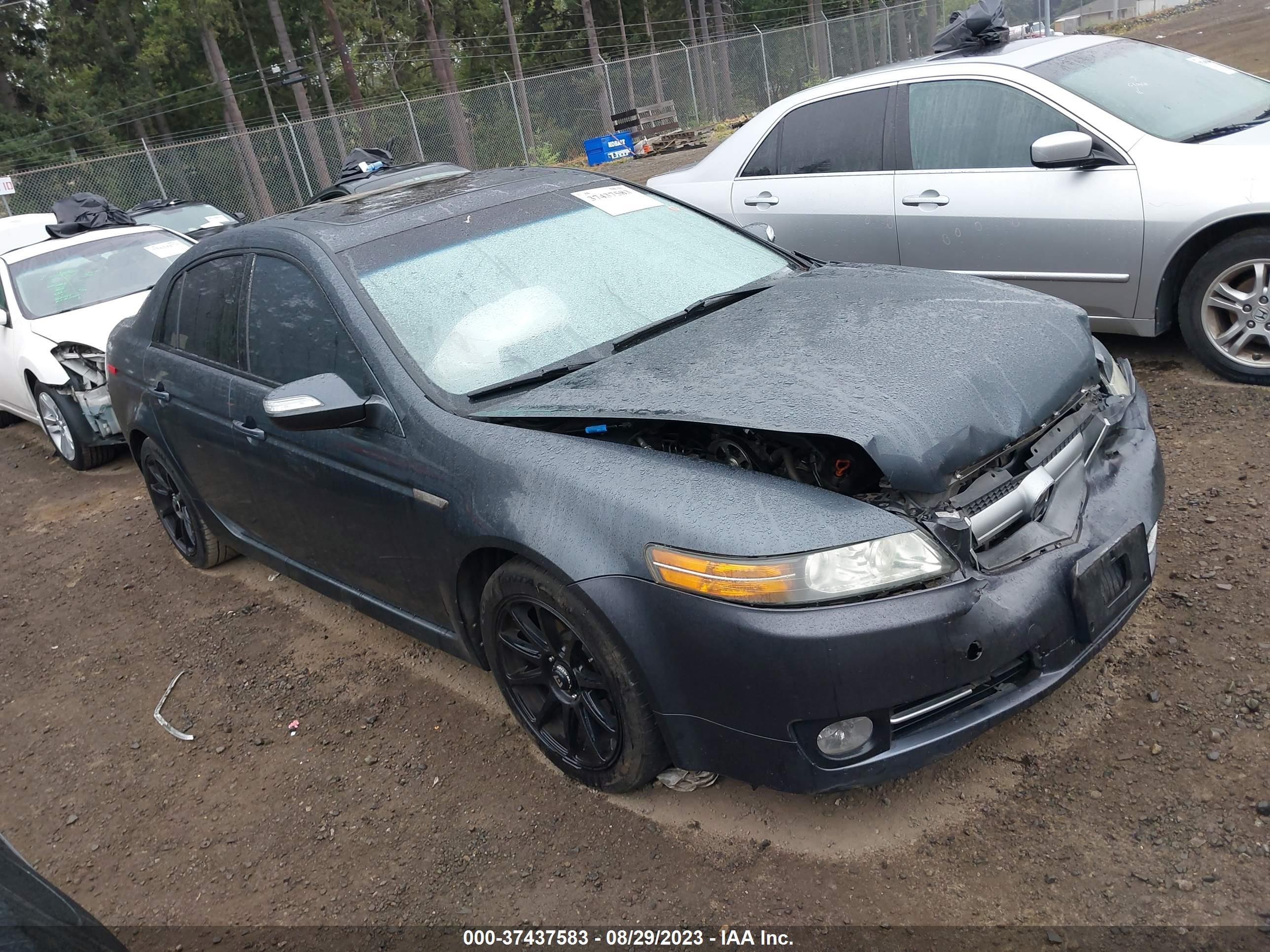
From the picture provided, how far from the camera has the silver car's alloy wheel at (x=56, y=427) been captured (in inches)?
269

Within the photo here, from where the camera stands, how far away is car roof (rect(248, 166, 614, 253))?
3.46 metres

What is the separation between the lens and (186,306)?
4160 mm

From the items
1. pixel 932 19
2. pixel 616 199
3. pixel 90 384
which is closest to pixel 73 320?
pixel 90 384

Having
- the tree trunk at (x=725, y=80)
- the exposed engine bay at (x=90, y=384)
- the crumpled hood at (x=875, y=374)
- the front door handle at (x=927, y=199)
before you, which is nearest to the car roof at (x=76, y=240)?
the exposed engine bay at (x=90, y=384)

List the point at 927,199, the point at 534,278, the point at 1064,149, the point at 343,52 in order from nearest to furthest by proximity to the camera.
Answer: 1. the point at 534,278
2. the point at 1064,149
3. the point at 927,199
4. the point at 343,52

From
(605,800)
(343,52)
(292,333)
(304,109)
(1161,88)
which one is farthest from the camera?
(343,52)

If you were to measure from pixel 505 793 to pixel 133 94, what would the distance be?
154ft

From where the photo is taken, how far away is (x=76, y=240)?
8094mm

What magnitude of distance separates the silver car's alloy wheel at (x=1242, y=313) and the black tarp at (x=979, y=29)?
6.57 ft

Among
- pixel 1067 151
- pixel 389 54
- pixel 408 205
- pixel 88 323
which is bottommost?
pixel 88 323

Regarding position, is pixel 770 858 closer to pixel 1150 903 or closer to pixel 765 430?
pixel 1150 903

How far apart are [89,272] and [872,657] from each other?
24.9 ft

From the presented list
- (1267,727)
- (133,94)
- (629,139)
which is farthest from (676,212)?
(133,94)

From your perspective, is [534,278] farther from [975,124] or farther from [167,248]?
[167,248]
